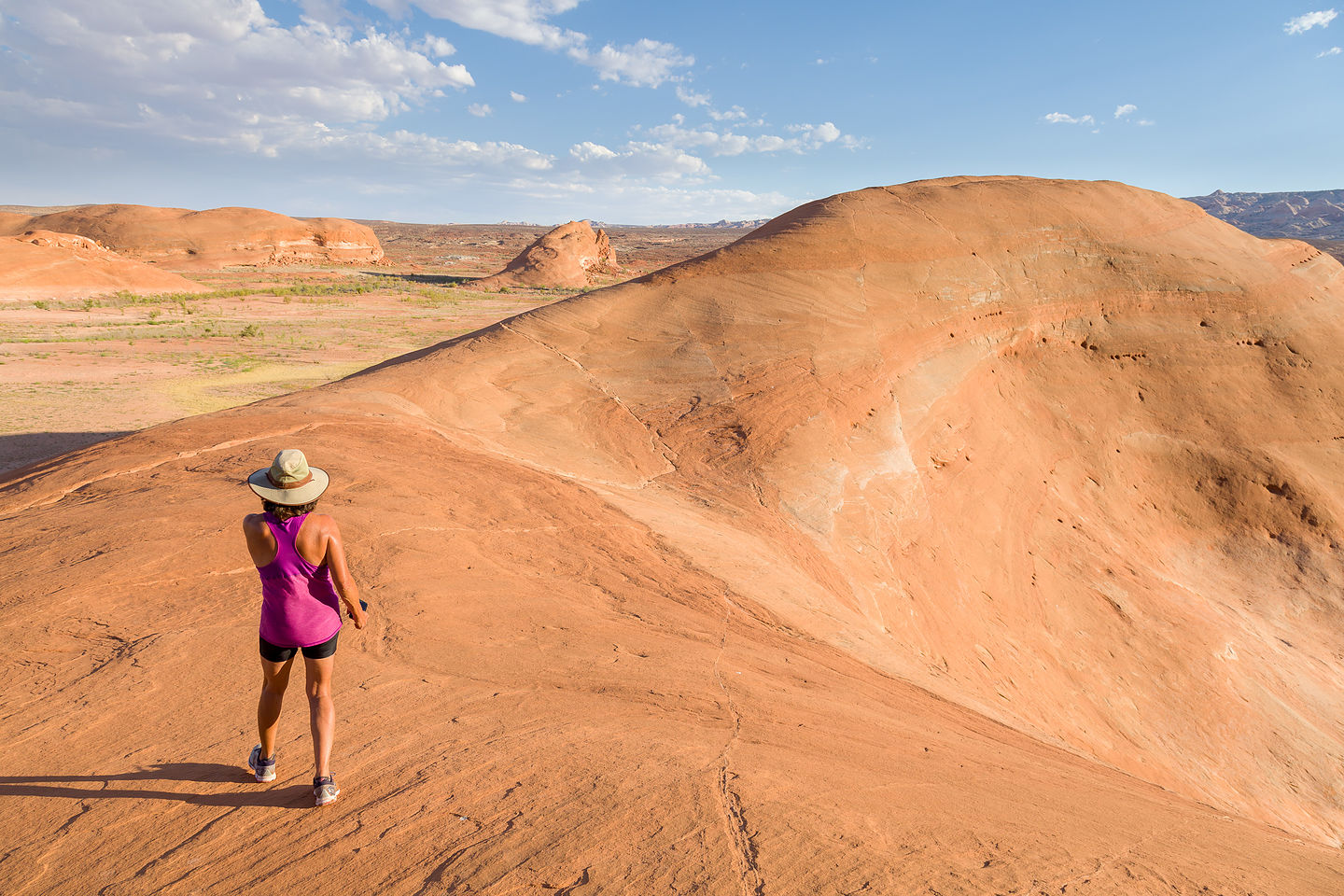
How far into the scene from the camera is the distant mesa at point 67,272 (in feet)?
103

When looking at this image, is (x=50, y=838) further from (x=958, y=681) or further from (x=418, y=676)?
(x=958, y=681)

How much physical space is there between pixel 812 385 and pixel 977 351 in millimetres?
3233

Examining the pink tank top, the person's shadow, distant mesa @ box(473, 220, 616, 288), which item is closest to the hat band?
the pink tank top

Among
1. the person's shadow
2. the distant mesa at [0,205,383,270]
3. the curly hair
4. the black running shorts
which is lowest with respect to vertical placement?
the person's shadow

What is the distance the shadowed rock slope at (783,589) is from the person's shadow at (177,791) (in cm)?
2

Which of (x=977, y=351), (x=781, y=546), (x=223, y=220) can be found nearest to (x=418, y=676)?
(x=781, y=546)

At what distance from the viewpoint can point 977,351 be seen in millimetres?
11711

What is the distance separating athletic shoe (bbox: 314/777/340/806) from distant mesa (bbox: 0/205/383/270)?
55913mm

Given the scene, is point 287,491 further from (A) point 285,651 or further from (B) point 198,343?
(B) point 198,343

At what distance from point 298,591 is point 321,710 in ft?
1.73

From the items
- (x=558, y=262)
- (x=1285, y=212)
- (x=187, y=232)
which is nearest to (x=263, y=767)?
(x=558, y=262)

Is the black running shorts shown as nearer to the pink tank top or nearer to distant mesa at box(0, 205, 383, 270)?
the pink tank top

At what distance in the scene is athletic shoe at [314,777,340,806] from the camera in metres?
3.20

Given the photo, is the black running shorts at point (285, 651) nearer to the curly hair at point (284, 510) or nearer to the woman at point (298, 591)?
the woman at point (298, 591)
